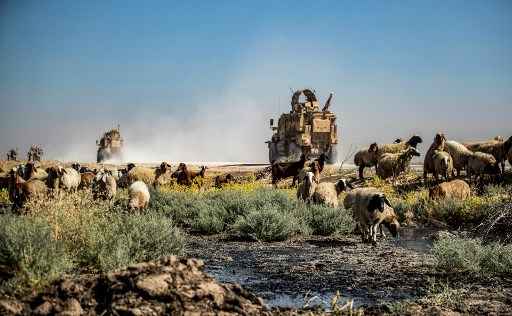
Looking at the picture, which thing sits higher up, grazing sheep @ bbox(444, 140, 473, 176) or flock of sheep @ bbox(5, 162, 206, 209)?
grazing sheep @ bbox(444, 140, 473, 176)

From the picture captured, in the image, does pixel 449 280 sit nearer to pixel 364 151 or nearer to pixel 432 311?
pixel 432 311

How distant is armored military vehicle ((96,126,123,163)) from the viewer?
7056cm

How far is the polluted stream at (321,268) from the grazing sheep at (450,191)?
530 cm

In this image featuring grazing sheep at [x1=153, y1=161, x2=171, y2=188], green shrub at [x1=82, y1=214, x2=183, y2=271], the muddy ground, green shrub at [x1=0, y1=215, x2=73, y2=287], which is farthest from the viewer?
grazing sheep at [x1=153, y1=161, x2=171, y2=188]

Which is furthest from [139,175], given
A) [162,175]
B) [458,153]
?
[458,153]

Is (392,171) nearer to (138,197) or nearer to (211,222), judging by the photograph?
(211,222)

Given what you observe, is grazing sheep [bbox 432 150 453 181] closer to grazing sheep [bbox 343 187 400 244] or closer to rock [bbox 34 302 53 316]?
grazing sheep [bbox 343 187 400 244]

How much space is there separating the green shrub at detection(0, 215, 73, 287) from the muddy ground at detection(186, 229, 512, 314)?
2458 millimetres

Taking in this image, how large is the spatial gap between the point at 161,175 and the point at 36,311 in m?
20.1

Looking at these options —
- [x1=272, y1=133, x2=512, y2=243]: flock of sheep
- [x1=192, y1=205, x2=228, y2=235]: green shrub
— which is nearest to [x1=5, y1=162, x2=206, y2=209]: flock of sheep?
[x1=192, y1=205, x2=228, y2=235]: green shrub

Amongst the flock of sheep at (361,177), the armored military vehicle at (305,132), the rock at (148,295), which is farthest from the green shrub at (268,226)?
the armored military vehicle at (305,132)

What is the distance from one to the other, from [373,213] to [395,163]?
1349cm

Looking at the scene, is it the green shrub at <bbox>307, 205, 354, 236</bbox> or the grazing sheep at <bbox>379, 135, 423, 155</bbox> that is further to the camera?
the grazing sheep at <bbox>379, 135, 423, 155</bbox>

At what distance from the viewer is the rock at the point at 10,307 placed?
15.3ft
